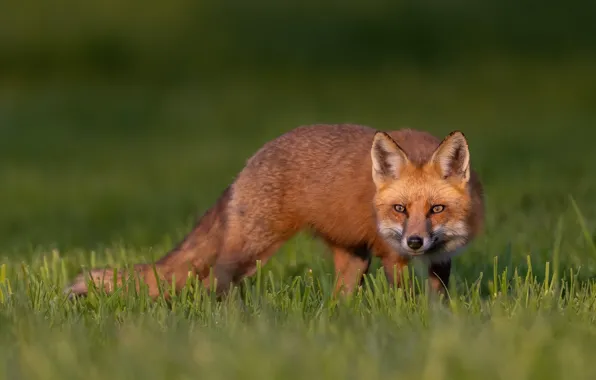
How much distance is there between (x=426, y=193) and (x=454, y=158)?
274 mm

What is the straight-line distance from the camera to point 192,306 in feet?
18.8

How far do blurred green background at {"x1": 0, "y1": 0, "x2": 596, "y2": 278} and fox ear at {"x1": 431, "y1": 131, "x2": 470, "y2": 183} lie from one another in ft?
33.9

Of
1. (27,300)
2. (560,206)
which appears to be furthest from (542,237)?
(27,300)

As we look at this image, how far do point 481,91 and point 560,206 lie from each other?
1543 centimetres

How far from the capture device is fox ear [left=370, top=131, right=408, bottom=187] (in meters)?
6.47

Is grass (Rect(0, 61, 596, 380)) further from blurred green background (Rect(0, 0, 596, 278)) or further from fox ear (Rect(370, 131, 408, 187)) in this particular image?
fox ear (Rect(370, 131, 408, 187))

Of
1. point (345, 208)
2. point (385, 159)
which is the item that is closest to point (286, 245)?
point (345, 208)

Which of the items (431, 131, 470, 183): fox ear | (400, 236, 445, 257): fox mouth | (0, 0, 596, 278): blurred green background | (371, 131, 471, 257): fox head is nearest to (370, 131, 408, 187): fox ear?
(371, 131, 471, 257): fox head

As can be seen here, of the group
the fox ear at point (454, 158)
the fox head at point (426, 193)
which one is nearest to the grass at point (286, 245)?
the fox head at point (426, 193)

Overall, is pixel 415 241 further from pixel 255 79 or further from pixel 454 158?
pixel 255 79

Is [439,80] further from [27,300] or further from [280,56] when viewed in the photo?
[27,300]

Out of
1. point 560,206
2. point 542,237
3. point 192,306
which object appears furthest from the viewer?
point 560,206

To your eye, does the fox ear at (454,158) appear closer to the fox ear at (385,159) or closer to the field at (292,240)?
the fox ear at (385,159)

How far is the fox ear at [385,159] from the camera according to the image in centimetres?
647
